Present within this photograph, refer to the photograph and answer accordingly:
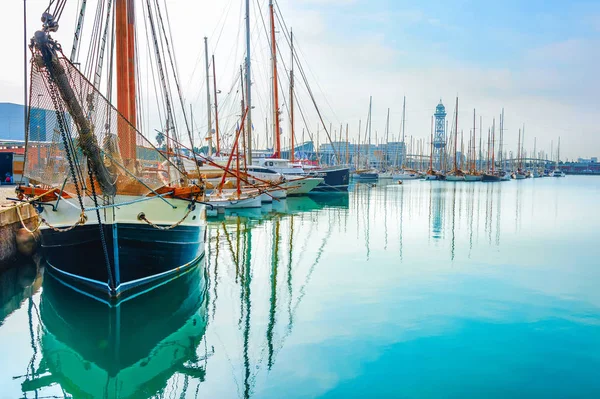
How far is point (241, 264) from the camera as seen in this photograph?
58.2 feet

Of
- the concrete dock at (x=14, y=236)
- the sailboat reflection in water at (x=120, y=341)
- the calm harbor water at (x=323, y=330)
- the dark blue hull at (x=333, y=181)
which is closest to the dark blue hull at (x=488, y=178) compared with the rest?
the dark blue hull at (x=333, y=181)

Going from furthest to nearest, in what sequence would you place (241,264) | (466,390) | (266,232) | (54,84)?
(266,232) → (241,264) → (54,84) → (466,390)

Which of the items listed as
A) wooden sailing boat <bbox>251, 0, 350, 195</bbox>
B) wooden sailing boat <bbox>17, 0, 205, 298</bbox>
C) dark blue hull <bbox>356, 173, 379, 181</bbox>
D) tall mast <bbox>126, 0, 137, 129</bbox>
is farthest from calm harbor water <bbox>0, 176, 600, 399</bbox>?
dark blue hull <bbox>356, 173, 379, 181</bbox>

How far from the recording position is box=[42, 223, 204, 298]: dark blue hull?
11977 mm

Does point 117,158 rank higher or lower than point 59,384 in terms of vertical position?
higher

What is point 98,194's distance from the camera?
12.0 m

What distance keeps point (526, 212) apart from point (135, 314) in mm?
34085

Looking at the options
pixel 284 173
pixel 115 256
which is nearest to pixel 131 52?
pixel 115 256

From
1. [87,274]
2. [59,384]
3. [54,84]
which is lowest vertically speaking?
[59,384]

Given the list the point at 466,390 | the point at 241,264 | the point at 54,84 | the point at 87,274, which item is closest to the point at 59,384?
the point at 87,274

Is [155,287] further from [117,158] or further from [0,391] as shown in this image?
[0,391]

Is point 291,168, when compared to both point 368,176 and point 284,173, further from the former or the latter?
point 368,176

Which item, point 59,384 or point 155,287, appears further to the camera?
point 155,287

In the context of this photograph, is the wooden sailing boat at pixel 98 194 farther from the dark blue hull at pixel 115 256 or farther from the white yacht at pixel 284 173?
the white yacht at pixel 284 173
